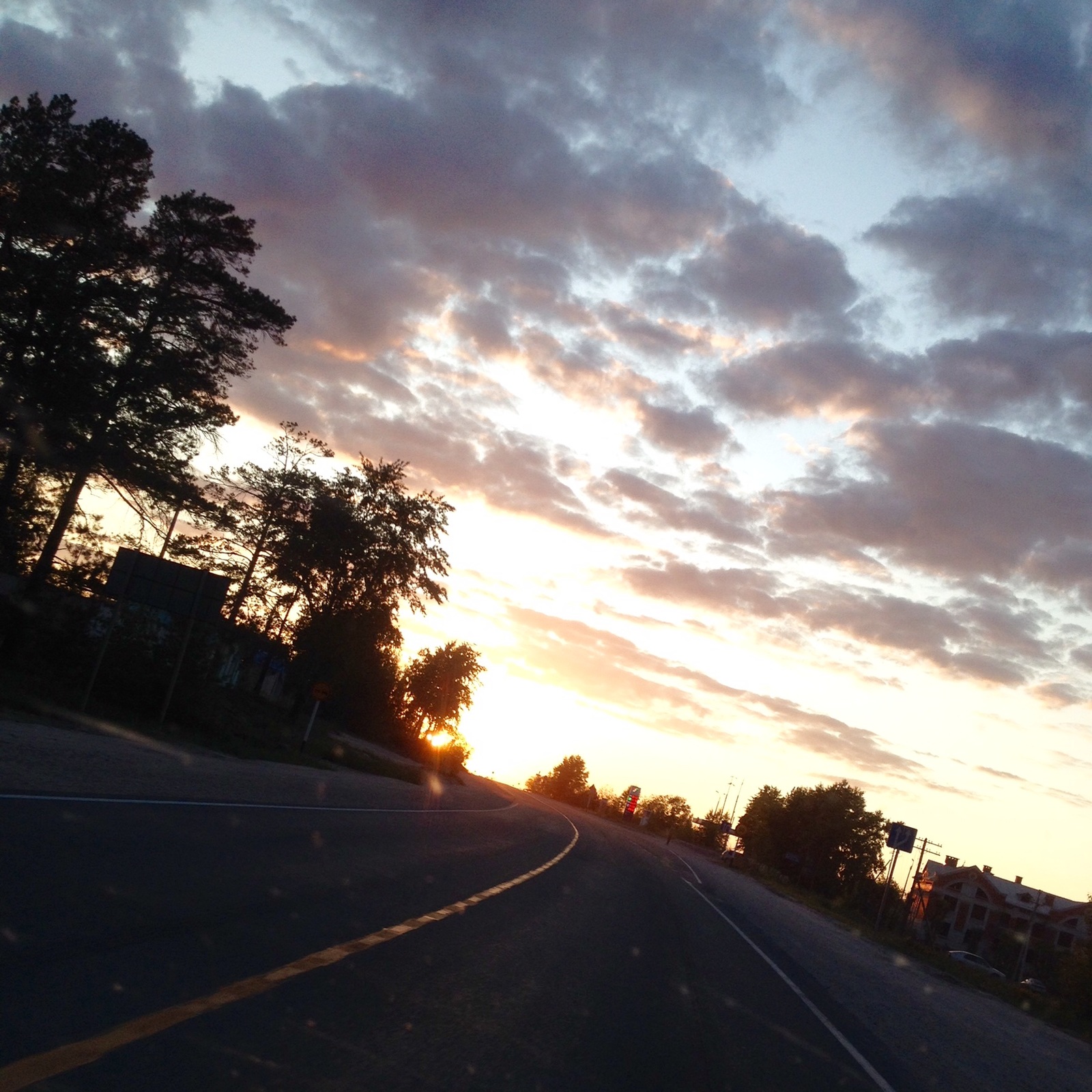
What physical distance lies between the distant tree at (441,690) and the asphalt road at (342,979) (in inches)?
3009

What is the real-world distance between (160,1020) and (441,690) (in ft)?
285

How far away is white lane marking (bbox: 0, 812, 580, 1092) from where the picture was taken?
14.0 feet

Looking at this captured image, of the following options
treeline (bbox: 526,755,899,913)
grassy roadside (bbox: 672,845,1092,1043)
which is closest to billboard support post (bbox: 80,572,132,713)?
grassy roadside (bbox: 672,845,1092,1043)

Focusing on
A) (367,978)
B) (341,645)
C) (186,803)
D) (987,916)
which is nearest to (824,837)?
(987,916)

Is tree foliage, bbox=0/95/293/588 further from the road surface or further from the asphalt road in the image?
the asphalt road

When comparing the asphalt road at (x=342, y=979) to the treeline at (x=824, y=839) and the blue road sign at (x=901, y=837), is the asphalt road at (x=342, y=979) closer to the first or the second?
the blue road sign at (x=901, y=837)

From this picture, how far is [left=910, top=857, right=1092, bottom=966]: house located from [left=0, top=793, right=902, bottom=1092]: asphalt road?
98.0 meters

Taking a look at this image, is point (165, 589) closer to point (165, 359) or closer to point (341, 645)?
point (165, 359)

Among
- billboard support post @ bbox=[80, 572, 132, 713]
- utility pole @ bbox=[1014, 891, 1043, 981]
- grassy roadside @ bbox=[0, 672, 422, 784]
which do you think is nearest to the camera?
grassy roadside @ bbox=[0, 672, 422, 784]

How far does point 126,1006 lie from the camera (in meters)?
5.35

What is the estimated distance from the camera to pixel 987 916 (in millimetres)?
109750

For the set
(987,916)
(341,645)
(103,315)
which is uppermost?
(103,315)

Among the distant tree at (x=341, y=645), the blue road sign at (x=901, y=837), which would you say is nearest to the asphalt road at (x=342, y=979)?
the blue road sign at (x=901, y=837)

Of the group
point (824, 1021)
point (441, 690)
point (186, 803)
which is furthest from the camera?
point (441, 690)
